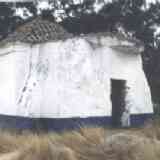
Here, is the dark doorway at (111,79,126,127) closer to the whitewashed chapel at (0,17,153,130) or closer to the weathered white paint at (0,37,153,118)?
the whitewashed chapel at (0,17,153,130)

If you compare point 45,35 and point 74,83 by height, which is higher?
point 45,35

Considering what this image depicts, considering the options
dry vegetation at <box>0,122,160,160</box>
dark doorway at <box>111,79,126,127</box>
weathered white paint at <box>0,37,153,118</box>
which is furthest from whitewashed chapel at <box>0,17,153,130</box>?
dry vegetation at <box>0,122,160,160</box>

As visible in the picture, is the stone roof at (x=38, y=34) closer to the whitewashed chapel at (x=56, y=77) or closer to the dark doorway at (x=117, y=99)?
the whitewashed chapel at (x=56, y=77)

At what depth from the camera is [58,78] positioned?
13742 millimetres

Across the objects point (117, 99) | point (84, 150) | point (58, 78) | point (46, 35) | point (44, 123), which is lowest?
point (84, 150)

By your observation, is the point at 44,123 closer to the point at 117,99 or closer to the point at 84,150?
the point at 117,99

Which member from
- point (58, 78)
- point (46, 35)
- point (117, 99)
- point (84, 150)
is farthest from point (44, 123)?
point (84, 150)

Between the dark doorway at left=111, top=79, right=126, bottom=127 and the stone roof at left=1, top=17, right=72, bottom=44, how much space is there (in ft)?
8.71

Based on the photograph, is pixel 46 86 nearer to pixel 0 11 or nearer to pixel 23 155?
pixel 23 155

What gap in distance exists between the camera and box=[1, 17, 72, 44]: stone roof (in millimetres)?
14094

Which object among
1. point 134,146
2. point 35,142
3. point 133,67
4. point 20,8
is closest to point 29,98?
point 133,67

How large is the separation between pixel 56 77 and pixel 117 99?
131 inches

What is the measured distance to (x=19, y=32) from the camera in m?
14.7

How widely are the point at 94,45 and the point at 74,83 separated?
1530 mm
